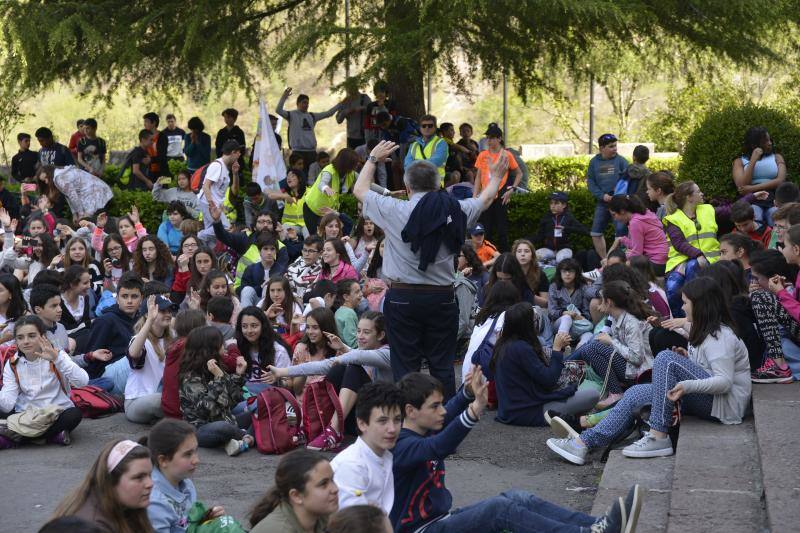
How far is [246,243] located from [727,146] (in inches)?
221

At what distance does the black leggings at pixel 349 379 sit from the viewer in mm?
8516

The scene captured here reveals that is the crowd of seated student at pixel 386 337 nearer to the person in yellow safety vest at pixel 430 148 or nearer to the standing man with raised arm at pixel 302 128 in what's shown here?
the person in yellow safety vest at pixel 430 148

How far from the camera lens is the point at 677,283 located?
10.8m

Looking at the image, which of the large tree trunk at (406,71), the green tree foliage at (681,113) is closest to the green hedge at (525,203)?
the large tree trunk at (406,71)

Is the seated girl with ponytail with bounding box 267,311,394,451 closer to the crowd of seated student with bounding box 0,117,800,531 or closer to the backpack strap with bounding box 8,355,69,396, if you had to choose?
the crowd of seated student with bounding box 0,117,800,531

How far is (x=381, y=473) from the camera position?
5.56m

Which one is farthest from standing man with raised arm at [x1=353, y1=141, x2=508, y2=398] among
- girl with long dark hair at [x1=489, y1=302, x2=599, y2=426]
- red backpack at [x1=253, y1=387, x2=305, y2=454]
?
red backpack at [x1=253, y1=387, x2=305, y2=454]

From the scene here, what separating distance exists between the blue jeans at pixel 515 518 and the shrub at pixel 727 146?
8.39 metres

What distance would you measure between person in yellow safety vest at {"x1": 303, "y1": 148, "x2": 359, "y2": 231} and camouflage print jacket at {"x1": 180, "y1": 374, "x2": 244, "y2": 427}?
16.3ft

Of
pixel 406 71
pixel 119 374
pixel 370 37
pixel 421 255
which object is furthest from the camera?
pixel 406 71

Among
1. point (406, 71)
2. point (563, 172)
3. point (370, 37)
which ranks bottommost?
point (563, 172)

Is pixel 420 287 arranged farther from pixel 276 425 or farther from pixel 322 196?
pixel 322 196

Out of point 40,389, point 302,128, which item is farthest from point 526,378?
point 302,128

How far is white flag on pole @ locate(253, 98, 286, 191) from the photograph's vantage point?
15.6 m
